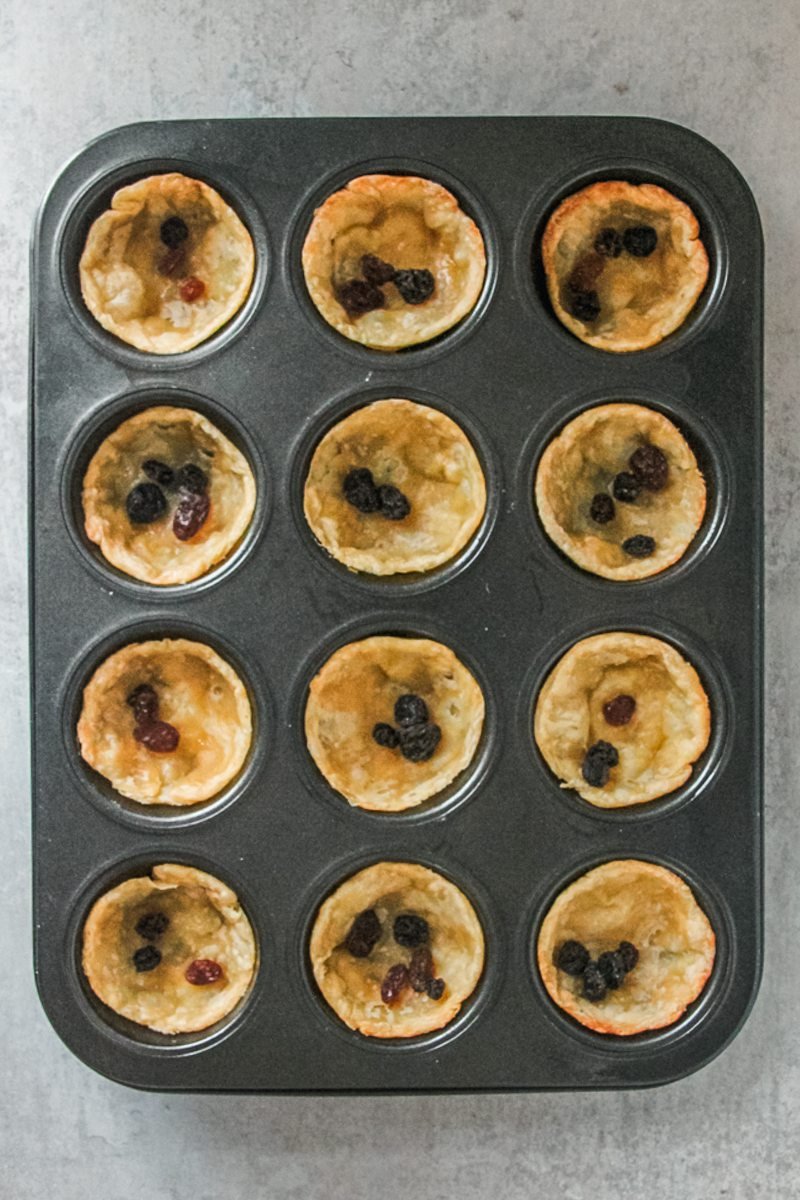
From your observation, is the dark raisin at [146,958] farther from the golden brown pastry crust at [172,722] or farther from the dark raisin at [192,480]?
the dark raisin at [192,480]

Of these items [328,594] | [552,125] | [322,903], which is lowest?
[322,903]

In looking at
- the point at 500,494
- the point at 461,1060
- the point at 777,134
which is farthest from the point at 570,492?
the point at 461,1060

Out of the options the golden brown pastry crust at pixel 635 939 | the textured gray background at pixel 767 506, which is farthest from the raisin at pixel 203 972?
the golden brown pastry crust at pixel 635 939

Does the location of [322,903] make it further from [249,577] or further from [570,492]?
[570,492]

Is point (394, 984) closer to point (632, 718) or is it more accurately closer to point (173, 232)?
point (632, 718)

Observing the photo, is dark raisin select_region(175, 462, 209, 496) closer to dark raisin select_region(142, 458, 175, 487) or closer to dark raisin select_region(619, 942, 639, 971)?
dark raisin select_region(142, 458, 175, 487)
